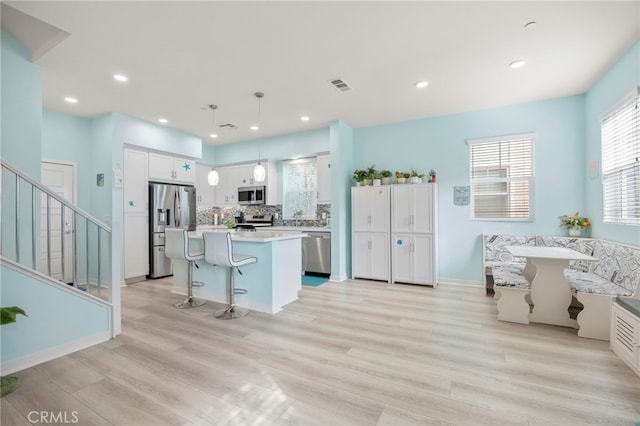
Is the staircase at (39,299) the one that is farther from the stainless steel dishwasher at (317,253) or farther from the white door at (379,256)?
the white door at (379,256)

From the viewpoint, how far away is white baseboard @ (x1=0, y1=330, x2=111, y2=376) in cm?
216

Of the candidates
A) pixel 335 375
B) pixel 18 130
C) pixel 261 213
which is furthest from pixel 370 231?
pixel 18 130

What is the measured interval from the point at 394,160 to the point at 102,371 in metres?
4.90

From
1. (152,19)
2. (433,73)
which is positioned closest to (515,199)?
(433,73)

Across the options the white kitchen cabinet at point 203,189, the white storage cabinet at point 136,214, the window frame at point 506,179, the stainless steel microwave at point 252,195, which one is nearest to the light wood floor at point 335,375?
the window frame at point 506,179

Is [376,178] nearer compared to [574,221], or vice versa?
[574,221]

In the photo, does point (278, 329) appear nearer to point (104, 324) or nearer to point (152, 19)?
point (104, 324)

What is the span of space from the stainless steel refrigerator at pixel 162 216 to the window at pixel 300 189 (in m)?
2.15

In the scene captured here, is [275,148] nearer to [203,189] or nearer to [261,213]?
[261,213]

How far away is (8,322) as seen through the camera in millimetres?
1849

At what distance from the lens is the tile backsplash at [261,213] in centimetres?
613

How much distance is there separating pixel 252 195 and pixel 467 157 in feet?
14.6

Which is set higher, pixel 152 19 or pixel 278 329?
pixel 152 19

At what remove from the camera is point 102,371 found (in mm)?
2182
